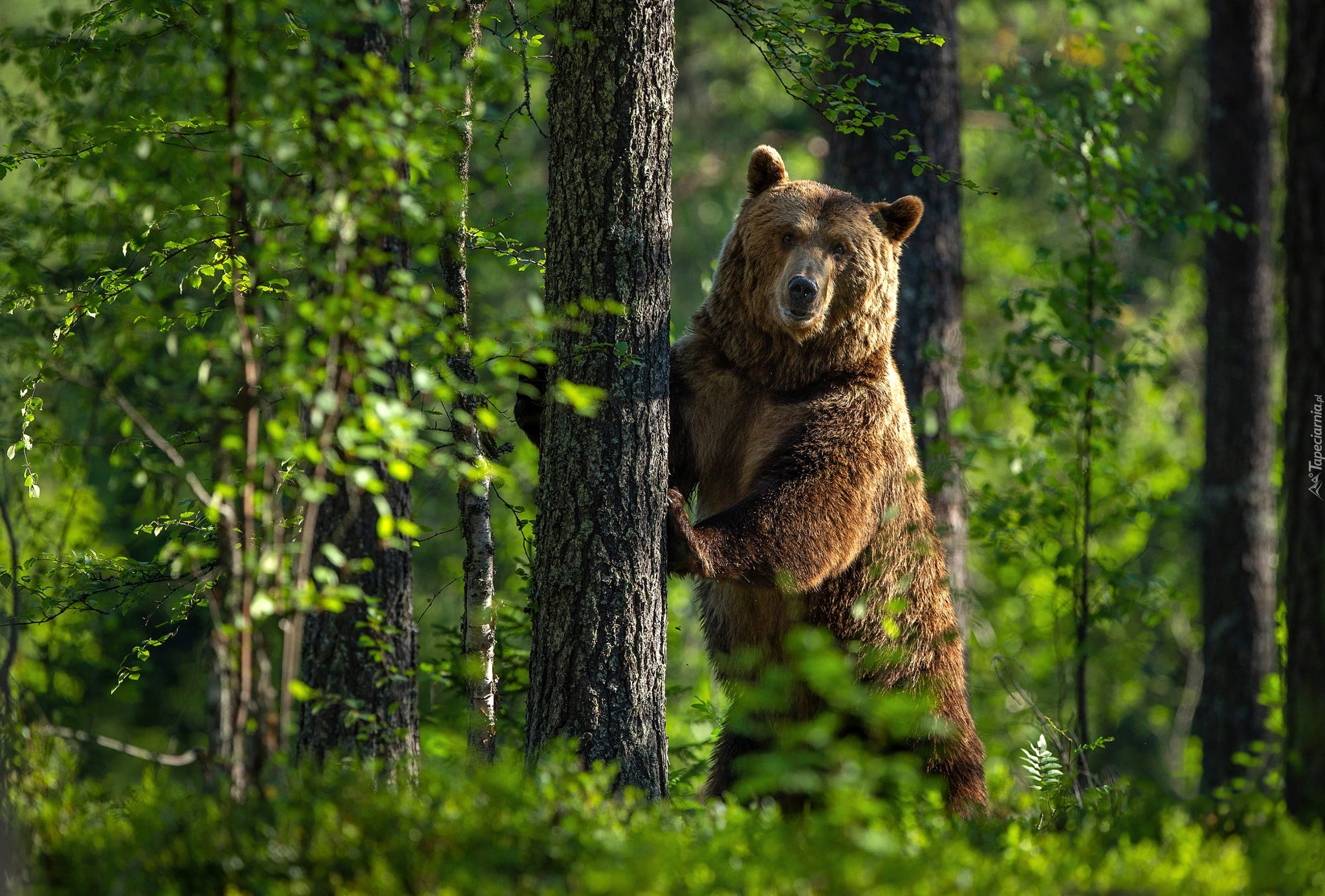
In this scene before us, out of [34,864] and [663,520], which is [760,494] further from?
[34,864]

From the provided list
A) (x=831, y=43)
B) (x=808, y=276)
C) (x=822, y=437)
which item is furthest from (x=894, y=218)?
(x=822, y=437)

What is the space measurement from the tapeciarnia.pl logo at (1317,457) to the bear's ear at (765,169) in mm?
2693

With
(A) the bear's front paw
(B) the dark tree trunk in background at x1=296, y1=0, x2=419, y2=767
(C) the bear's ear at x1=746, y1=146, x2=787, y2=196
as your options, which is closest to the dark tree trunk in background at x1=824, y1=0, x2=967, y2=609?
(C) the bear's ear at x1=746, y1=146, x2=787, y2=196

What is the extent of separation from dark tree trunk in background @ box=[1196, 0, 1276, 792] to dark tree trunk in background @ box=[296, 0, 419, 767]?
7987 mm

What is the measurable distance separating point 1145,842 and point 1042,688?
553 inches

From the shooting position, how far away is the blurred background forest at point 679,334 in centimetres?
403

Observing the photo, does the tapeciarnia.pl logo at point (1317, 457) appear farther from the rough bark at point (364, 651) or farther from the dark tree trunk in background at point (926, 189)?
the dark tree trunk in background at point (926, 189)

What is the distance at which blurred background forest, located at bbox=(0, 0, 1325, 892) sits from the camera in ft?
13.2

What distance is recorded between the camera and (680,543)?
13.8 feet

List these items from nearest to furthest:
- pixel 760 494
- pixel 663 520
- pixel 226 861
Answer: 1. pixel 226 861
2. pixel 663 520
3. pixel 760 494

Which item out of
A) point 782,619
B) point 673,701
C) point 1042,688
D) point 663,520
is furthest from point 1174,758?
point 663,520

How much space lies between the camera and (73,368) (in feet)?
11.3

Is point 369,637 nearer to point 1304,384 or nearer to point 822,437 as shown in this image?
point 822,437

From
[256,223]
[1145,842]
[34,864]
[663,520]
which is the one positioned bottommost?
[34,864]
